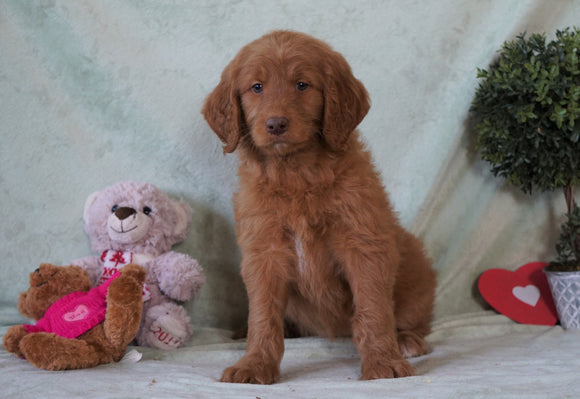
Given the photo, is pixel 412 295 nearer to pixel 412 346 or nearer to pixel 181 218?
pixel 412 346

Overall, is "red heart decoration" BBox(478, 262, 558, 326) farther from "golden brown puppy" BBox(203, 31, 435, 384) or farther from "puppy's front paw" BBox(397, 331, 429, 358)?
"golden brown puppy" BBox(203, 31, 435, 384)

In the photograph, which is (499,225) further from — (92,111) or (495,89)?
(92,111)

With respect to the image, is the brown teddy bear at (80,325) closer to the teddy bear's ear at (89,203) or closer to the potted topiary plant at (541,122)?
the teddy bear's ear at (89,203)

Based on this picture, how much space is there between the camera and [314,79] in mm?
2348

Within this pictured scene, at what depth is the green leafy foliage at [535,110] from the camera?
294cm

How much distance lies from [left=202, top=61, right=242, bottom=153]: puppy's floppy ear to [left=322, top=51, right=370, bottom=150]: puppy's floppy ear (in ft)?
1.27

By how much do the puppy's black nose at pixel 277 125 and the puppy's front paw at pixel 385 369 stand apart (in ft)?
3.11

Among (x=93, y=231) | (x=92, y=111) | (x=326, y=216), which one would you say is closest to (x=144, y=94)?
(x=92, y=111)

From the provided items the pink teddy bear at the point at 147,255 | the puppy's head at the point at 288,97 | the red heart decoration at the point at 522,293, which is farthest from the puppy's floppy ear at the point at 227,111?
the red heart decoration at the point at 522,293

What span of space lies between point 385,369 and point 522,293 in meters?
1.62

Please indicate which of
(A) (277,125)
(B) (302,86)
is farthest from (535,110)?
(A) (277,125)

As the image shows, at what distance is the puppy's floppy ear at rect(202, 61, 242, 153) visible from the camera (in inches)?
95.9

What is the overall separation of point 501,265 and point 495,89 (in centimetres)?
116

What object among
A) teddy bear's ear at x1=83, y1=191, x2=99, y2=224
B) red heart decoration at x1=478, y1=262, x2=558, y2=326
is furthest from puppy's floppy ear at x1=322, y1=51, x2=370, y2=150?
red heart decoration at x1=478, y1=262, x2=558, y2=326
